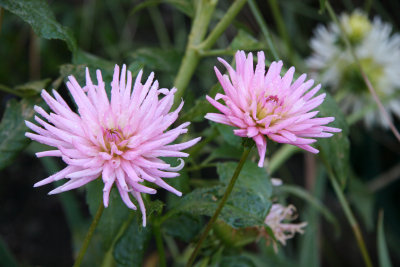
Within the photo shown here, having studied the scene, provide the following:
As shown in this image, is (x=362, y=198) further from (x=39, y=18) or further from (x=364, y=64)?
(x=39, y=18)

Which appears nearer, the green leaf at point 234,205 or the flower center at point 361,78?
the green leaf at point 234,205

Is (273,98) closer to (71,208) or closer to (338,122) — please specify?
(338,122)

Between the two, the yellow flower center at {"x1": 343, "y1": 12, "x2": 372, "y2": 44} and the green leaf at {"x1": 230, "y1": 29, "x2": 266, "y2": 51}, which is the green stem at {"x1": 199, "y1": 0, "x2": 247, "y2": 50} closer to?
the green leaf at {"x1": 230, "y1": 29, "x2": 266, "y2": 51}

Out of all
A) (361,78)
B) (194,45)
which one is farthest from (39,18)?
(361,78)

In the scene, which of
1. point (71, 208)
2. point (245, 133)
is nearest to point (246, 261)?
point (245, 133)

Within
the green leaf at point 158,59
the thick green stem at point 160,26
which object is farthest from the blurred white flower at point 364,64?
the green leaf at point 158,59

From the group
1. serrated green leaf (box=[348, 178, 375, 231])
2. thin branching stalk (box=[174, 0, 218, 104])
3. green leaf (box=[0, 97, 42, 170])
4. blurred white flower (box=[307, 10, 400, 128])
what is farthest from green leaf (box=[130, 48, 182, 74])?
serrated green leaf (box=[348, 178, 375, 231])

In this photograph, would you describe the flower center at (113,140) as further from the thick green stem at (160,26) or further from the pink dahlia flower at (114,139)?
the thick green stem at (160,26)
